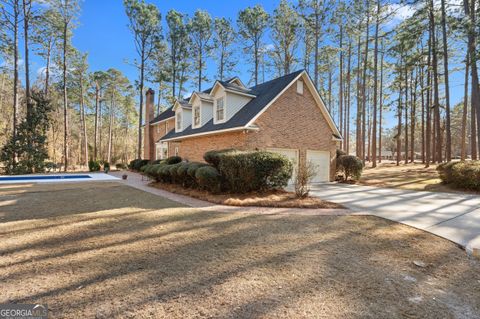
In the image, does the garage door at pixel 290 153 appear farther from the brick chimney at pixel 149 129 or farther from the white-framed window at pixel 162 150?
the brick chimney at pixel 149 129

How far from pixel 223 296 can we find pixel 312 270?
1.42m

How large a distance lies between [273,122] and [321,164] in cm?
457

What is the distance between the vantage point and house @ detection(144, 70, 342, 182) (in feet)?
39.8

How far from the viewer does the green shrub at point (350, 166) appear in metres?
13.9

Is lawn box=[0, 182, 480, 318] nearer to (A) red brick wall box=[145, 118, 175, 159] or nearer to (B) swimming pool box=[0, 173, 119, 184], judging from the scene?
(B) swimming pool box=[0, 173, 119, 184]

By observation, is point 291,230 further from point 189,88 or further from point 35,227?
point 189,88

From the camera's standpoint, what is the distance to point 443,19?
16.4 meters

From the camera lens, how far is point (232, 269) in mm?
3283

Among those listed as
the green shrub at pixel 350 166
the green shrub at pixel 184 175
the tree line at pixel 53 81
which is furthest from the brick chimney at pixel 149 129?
the green shrub at pixel 350 166

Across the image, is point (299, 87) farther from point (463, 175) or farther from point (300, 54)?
point (300, 54)

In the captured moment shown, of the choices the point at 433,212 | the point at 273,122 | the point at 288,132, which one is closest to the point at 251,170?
the point at 273,122

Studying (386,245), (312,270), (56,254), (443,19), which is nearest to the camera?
(312,270)

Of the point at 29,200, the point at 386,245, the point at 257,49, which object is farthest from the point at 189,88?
the point at 386,245

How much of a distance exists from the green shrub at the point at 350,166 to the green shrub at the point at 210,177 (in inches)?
362
